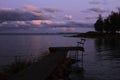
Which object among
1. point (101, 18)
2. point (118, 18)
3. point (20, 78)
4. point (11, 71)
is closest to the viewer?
point (20, 78)

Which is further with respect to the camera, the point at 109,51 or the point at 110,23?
the point at 110,23

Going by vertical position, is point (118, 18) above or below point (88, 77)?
above

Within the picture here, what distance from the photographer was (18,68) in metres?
21.6

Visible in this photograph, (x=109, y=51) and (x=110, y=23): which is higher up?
(x=110, y=23)

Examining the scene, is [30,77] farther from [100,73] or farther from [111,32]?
[111,32]

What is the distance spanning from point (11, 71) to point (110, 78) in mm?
7289

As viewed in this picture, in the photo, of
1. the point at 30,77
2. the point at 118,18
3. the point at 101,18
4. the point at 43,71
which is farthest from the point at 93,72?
the point at 101,18

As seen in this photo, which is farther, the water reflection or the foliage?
the foliage

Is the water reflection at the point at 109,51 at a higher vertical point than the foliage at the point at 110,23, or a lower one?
lower

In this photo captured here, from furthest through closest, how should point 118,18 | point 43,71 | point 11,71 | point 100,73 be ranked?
point 118,18
point 100,73
point 11,71
point 43,71

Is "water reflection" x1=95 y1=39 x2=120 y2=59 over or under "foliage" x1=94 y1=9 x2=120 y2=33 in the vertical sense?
under

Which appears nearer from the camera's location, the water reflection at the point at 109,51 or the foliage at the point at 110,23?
the water reflection at the point at 109,51

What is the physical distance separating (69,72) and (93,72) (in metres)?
2.07

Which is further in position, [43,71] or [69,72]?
[69,72]
